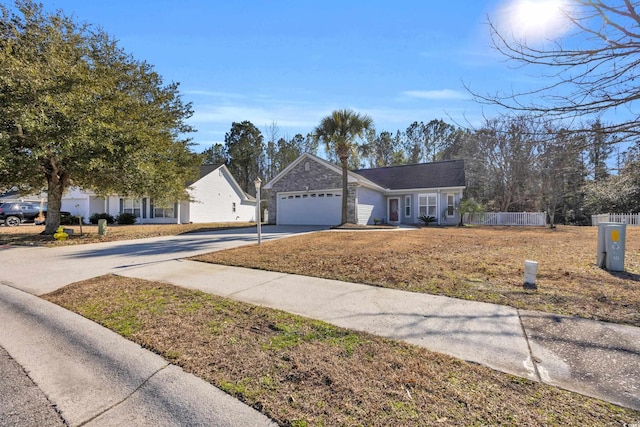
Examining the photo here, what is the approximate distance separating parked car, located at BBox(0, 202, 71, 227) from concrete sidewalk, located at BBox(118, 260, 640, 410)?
2429cm

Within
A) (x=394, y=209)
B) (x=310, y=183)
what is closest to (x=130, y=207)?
(x=310, y=183)

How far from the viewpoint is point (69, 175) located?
13148 mm

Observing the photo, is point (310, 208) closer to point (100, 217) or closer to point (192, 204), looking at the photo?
point (192, 204)

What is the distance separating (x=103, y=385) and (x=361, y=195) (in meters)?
17.2

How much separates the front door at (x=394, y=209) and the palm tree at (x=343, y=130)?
692cm

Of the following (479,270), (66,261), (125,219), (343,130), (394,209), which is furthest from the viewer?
(125,219)

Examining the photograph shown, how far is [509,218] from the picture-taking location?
67.6ft

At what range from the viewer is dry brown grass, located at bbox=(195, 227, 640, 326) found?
4312mm

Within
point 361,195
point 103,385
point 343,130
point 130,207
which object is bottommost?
point 103,385

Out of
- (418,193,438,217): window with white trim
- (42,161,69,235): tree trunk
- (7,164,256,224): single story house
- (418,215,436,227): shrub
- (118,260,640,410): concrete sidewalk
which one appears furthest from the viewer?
(7,164,256,224): single story house

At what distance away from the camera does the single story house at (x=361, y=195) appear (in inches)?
758

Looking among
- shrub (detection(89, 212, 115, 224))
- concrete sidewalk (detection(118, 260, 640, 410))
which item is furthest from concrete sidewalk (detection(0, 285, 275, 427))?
shrub (detection(89, 212, 115, 224))

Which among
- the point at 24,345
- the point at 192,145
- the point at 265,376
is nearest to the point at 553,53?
the point at 265,376

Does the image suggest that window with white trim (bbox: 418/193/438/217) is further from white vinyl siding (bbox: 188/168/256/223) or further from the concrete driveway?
white vinyl siding (bbox: 188/168/256/223)
